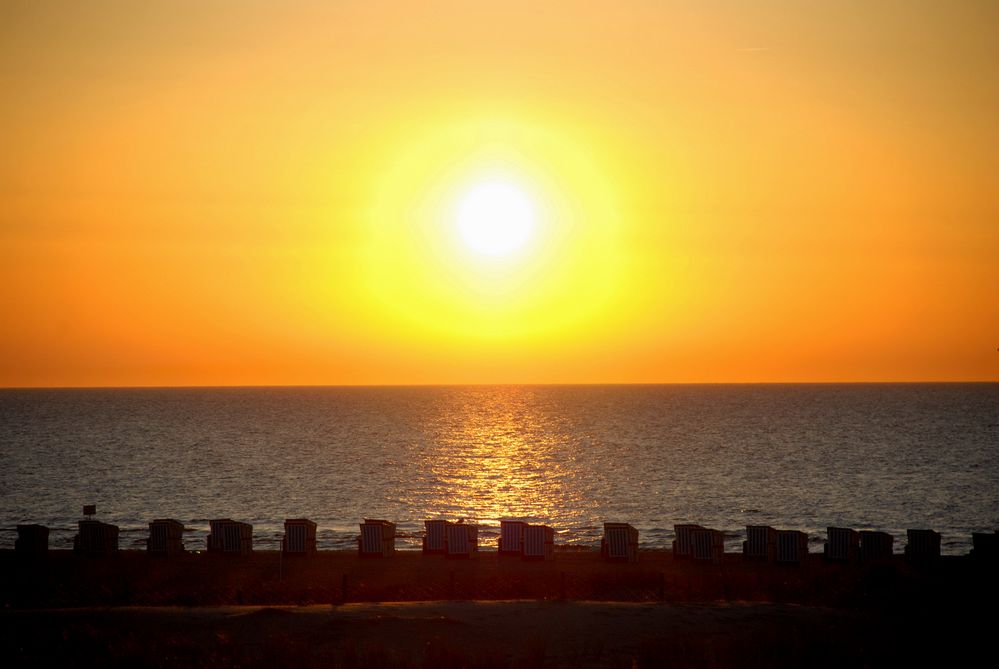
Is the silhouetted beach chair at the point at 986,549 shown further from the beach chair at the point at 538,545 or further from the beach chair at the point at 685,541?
the beach chair at the point at 538,545

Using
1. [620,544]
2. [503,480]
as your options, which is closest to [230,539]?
[620,544]

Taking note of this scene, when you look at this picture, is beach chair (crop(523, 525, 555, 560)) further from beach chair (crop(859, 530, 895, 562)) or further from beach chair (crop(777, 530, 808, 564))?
beach chair (crop(859, 530, 895, 562))

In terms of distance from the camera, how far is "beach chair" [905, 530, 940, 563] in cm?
3853

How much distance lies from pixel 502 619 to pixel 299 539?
16.4 m

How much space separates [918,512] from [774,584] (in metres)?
44.1

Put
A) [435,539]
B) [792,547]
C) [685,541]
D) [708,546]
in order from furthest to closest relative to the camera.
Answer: [435,539] → [685,541] → [792,547] → [708,546]

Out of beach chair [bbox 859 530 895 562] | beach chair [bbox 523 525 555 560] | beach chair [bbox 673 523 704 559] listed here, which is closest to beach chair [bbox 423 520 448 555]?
beach chair [bbox 523 525 555 560]

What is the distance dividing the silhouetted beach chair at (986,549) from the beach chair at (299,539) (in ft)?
79.6

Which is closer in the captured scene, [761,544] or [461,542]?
[461,542]

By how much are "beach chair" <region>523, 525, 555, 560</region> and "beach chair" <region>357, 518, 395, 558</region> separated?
17.6ft

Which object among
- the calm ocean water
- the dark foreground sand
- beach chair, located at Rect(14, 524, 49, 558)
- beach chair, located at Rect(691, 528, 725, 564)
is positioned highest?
the calm ocean water

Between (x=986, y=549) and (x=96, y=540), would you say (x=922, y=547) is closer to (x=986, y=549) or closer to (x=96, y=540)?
(x=986, y=549)

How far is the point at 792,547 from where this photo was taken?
3888 centimetres

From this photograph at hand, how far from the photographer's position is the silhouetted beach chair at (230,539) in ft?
132
